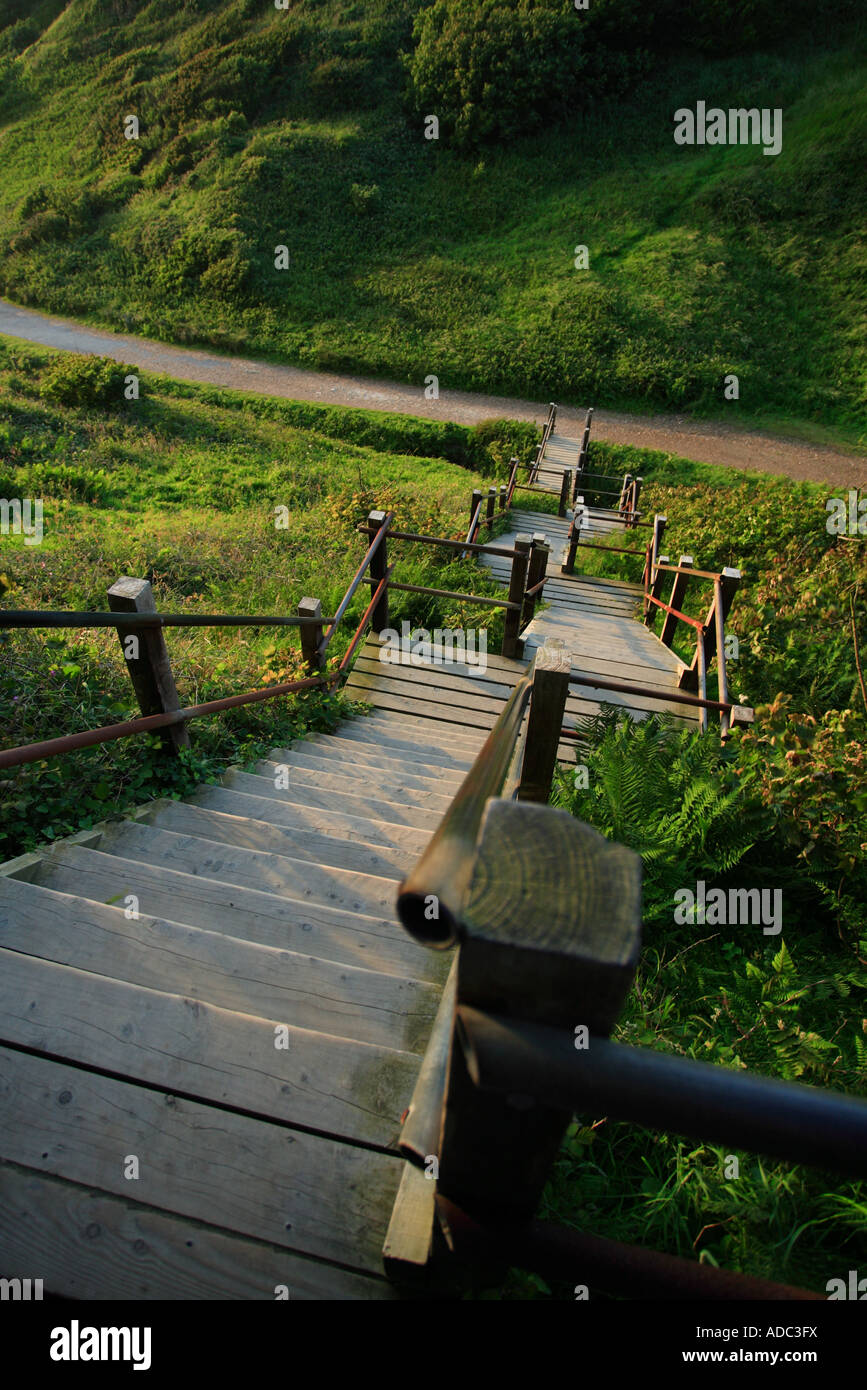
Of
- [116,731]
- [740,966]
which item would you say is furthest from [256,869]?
[740,966]

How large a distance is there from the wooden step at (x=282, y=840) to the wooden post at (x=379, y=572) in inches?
124

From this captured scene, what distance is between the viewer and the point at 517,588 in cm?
589

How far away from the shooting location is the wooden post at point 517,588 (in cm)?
569

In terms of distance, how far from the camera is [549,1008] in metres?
0.79

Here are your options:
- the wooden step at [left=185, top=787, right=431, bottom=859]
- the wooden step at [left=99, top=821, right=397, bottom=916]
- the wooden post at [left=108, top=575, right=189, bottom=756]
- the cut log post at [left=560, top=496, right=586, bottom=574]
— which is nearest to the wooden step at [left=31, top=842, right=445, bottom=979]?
the wooden step at [left=99, top=821, right=397, bottom=916]

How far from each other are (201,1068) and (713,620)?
4647mm

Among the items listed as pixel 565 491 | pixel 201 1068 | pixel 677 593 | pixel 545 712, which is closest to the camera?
pixel 201 1068

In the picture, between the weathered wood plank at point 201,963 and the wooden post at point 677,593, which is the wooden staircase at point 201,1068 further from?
the wooden post at point 677,593

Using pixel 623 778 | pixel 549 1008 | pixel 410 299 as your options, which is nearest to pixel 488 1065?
pixel 549 1008

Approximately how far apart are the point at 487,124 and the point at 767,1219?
33.1 metres

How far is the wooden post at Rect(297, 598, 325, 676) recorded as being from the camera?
4645mm

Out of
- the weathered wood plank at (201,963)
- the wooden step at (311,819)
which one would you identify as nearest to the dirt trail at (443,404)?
the wooden step at (311,819)

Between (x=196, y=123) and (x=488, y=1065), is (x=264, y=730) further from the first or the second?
(x=196, y=123)

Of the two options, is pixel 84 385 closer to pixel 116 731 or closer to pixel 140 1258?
pixel 116 731
